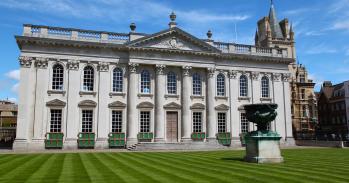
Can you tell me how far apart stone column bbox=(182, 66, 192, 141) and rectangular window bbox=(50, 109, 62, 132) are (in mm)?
12877

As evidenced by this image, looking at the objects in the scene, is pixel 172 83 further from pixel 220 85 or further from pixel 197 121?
pixel 220 85

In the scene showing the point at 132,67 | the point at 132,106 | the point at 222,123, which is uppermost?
the point at 132,67

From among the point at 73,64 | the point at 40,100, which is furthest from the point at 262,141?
the point at 40,100

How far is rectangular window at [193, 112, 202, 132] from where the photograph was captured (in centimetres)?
3791

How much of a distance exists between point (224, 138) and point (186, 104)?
604cm

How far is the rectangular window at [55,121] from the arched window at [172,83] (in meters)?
11.9

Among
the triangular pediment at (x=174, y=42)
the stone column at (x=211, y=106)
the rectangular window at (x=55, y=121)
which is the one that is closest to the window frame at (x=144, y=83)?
the triangular pediment at (x=174, y=42)

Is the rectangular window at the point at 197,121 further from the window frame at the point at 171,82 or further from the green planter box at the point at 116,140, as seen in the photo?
the green planter box at the point at 116,140

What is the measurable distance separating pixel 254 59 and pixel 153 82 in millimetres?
13350

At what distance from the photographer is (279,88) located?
4238cm

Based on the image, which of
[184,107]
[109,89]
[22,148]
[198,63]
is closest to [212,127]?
[184,107]

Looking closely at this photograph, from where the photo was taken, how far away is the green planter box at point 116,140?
112ft

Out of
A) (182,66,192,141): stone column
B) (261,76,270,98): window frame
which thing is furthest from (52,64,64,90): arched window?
(261,76,270,98): window frame

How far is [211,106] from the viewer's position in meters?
37.9
